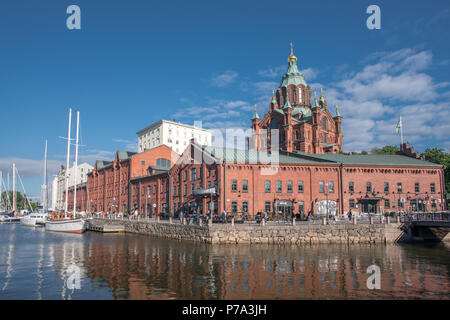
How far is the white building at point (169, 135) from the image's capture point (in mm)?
121125

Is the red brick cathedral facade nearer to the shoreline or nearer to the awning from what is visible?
the awning

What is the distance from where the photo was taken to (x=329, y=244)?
1561 inches

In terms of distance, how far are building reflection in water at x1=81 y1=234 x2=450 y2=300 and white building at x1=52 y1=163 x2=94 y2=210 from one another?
110 metres

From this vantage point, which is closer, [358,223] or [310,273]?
[310,273]

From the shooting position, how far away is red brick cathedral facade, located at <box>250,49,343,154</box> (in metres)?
79.6

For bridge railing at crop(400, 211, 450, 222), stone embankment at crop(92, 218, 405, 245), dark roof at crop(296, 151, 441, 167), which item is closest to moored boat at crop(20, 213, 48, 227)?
stone embankment at crop(92, 218, 405, 245)

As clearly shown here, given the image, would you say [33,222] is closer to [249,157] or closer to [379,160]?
[249,157]

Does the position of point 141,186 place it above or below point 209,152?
below

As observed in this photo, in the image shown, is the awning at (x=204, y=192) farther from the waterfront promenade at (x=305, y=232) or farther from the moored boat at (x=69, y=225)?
the moored boat at (x=69, y=225)

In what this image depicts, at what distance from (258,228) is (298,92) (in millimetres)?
55814

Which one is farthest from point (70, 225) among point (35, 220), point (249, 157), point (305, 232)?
point (305, 232)

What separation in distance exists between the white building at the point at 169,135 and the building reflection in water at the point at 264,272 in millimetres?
85328

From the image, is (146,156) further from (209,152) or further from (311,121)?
(311,121)
